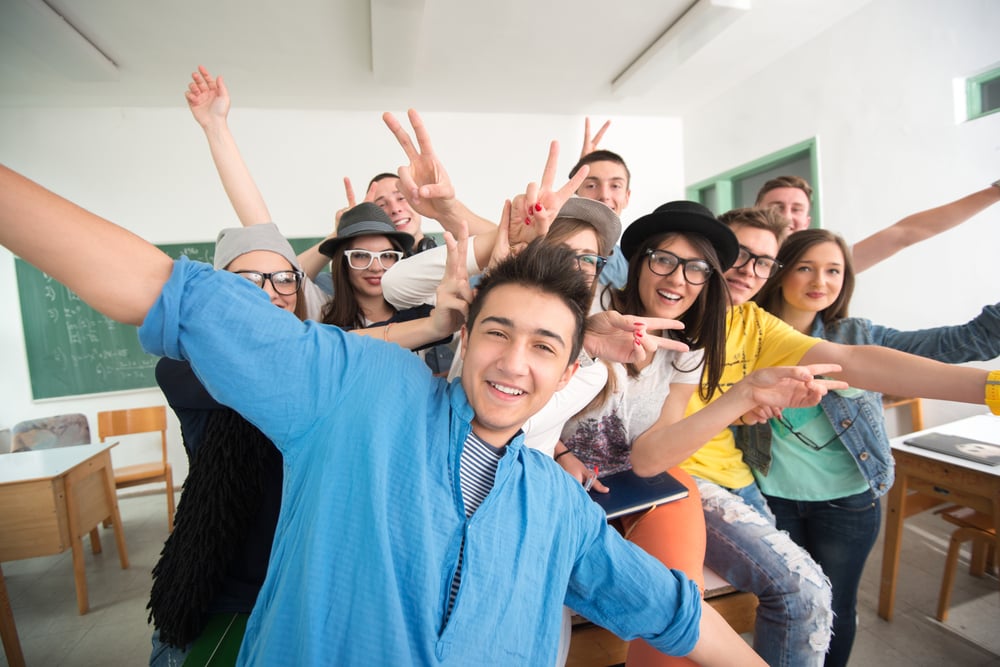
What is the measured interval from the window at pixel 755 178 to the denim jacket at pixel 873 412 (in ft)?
8.83

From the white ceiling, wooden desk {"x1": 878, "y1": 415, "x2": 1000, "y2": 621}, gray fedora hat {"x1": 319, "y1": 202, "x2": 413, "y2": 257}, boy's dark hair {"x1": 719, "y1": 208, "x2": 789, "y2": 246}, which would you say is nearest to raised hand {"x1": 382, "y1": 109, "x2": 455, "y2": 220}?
gray fedora hat {"x1": 319, "y1": 202, "x2": 413, "y2": 257}

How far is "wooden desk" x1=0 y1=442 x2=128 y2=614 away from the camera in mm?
2404

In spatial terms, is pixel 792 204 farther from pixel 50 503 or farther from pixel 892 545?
pixel 50 503

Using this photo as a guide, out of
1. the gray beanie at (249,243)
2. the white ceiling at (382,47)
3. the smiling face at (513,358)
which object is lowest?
the smiling face at (513,358)

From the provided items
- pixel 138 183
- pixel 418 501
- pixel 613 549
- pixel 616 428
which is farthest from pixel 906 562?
pixel 138 183

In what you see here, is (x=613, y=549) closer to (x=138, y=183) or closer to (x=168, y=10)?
(x=168, y=10)

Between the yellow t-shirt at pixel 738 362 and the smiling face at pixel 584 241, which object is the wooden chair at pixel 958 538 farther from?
the smiling face at pixel 584 241

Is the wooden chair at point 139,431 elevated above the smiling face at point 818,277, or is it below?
below

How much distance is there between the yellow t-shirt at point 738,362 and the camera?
1572mm

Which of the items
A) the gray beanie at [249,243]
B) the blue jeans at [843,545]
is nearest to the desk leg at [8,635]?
the gray beanie at [249,243]

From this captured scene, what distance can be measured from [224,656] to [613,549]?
96 cm

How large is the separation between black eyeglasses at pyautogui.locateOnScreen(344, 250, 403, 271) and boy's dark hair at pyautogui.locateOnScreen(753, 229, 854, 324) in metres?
1.61

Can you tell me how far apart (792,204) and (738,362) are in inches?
55.6

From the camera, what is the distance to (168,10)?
9.64 feet
